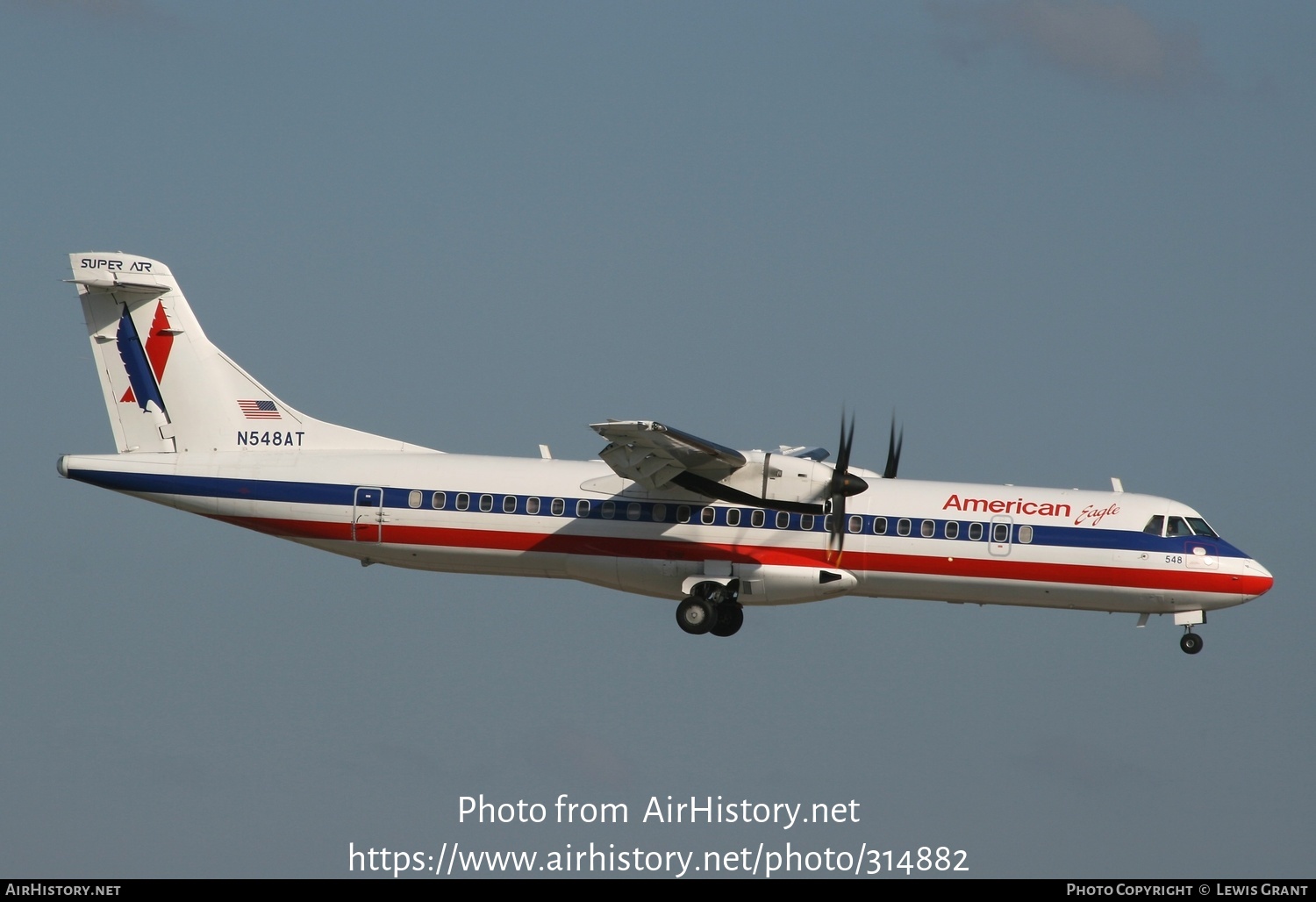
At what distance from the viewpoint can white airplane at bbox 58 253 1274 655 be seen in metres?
27.6

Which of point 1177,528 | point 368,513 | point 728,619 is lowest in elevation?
point 728,619

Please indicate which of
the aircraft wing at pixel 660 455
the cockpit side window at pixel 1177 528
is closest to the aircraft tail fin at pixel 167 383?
the aircraft wing at pixel 660 455

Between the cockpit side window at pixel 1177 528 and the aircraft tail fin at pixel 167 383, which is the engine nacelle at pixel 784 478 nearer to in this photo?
the cockpit side window at pixel 1177 528

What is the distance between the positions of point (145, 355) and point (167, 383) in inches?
31.9

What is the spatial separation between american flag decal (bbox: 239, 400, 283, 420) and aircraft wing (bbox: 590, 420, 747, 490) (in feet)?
25.7

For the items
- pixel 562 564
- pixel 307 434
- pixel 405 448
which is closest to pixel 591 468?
pixel 562 564

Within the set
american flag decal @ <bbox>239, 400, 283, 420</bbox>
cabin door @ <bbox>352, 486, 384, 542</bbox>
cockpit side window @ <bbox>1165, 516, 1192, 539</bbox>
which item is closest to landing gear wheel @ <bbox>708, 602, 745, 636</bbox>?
cabin door @ <bbox>352, 486, 384, 542</bbox>

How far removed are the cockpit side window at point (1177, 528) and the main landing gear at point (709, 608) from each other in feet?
28.4

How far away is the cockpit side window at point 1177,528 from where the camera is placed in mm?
27859

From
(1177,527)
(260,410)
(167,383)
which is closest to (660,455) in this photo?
(260,410)

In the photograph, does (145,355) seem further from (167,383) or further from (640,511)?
(640,511)

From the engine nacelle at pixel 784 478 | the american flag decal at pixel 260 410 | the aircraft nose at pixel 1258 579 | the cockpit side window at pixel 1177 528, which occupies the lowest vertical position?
the aircraft nose at pixel 1258 579

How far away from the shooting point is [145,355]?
3055 centimetres

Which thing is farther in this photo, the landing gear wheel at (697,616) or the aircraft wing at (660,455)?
the landing gear wheel at (697,616)
